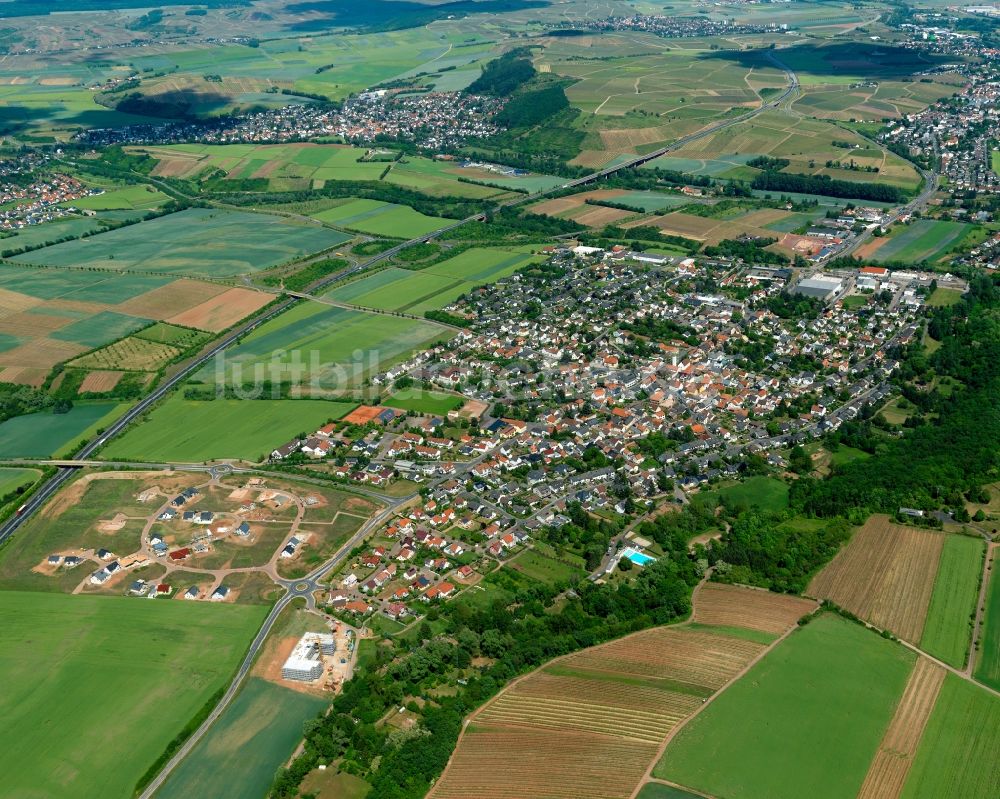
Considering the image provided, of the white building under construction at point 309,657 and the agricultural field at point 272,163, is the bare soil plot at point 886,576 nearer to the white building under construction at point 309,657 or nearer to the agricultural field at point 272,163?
the white building under construction at point 309,657

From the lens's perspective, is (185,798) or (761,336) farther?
A: (761,336)

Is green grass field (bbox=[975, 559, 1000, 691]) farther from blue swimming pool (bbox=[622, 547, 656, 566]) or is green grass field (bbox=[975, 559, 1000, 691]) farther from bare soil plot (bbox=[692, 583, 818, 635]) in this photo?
blue swimming pool (bbox=[622, 547, 656, 566])

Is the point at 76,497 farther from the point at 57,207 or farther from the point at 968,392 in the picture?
the point at 57,207

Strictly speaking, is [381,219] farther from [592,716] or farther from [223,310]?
[592,716]

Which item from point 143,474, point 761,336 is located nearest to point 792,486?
point 761,336

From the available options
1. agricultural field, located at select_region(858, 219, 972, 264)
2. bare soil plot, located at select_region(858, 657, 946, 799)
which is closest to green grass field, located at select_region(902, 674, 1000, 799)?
bare soil plot, located at select_region(858, 657, 946, 799)

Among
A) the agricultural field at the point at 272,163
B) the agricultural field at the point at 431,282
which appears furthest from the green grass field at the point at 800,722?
the agricultural field at the point at 272,163

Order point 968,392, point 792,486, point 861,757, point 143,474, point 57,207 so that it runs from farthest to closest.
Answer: point 57,207 → point 968,392 → point 143,474 → point 792,486 → point 861,757
